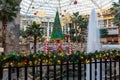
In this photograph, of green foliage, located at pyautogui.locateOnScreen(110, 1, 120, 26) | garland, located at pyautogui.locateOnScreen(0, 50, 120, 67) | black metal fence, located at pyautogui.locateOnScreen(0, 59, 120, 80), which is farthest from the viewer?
green foliage, located at pyautogui.locateOnScreen(110, 1, 120, 26)

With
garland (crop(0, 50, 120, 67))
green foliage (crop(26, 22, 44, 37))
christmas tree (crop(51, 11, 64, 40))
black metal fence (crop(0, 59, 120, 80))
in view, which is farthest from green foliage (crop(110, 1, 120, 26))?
garland (crop(0, 50, 120, 67))

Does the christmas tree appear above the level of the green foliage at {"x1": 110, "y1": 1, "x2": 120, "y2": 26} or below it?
below

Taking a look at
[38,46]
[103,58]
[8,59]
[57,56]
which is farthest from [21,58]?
[38,46]

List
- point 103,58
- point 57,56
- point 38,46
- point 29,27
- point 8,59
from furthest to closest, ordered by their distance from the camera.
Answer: point 38,46 → point 29,27 → point 103,58 → point 57,56 → point 8,59

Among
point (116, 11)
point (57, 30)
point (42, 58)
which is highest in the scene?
point (116, 11)

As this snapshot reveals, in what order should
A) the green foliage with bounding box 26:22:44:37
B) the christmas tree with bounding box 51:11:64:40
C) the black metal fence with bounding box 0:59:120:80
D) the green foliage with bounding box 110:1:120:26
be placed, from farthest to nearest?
the green foliage with bounding box 26:22:44:37
the christmas tree with bounding box 51:11:64:40
the green foliage with bounding box 110:1:120:26
the black metal fence with bounding box 0:59:120:80

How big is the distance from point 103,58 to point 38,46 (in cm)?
4249

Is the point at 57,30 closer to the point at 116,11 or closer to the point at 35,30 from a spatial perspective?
the point at 35,30

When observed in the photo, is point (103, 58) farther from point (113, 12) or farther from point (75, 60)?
point (113, 12)

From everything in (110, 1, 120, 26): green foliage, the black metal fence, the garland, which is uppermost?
(110, 1, 120, 26): green foliage

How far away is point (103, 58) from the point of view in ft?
19.2

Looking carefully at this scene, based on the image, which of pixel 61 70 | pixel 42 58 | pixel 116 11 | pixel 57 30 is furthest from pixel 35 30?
pixel 42 58

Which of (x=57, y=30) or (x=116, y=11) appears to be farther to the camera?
(x=57, y=30)

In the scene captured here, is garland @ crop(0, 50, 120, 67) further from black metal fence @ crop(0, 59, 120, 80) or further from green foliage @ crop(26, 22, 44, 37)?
green foliage @ crop(26, 22, 44, 37)
